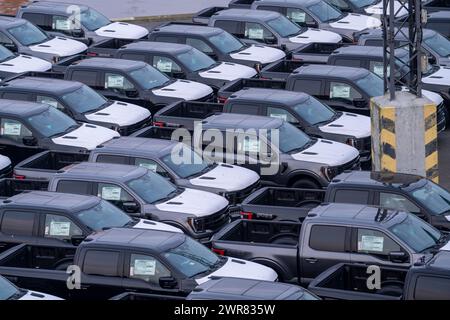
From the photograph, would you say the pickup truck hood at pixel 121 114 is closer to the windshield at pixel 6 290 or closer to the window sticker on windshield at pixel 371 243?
the window sticker on windshield at pixel 371 243

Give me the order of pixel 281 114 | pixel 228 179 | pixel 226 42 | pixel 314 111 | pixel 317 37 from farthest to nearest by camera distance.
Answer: pixel 317 37
pixel 226 42
pixel 314 111
pixel 281 114
pixel 228 179

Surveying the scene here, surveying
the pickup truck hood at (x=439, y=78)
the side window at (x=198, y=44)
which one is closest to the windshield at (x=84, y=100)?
the side window at (x=198, y=44)

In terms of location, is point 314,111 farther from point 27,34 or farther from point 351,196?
point 27,34

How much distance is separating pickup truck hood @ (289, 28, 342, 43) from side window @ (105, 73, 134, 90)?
19.7ft

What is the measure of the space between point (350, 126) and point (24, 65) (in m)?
8.22

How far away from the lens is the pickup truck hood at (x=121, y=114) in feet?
91.0

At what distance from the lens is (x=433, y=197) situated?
2247 cm

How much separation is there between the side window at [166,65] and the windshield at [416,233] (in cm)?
1077

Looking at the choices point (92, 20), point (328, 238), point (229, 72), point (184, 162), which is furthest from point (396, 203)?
point (92, 20)
